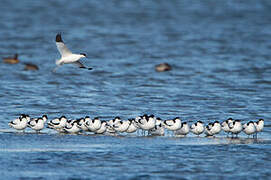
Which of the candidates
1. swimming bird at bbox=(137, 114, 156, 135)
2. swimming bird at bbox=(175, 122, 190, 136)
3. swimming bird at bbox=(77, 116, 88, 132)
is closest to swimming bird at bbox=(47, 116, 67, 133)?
swimming bird at bbox=(77, 116, 88, 132)

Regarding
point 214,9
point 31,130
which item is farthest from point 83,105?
point 214,9

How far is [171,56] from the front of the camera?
122ft

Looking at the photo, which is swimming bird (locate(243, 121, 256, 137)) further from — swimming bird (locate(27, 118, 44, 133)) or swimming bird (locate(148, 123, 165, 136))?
swimming bird (locate(27, 118, 44, 133))

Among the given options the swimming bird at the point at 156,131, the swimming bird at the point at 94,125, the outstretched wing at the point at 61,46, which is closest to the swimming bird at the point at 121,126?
the swimming bird at the point at 94,125

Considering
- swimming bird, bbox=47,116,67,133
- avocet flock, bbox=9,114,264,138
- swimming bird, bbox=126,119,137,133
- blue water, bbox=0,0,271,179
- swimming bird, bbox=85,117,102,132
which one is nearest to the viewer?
blue water, bbox=0,0,271,179

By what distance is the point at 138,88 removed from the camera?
1032 inches

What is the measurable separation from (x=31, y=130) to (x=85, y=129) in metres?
1.65

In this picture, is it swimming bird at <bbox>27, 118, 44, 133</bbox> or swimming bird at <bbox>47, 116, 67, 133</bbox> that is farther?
swimming bird at <bbox>47, 116, 67, 133</bbox>

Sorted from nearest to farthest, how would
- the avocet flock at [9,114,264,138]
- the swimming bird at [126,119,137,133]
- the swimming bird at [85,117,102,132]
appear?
the swimming bird at [85,117,102,132], the avocet flock at [9,114,264,138], the swimming bird at [126,119,137,133]

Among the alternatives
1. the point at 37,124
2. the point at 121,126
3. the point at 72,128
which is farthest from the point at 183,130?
the point at 37,124

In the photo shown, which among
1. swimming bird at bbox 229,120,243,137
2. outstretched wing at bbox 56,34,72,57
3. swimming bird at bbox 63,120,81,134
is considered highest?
outstretched wing at bbox 56,34,72,57

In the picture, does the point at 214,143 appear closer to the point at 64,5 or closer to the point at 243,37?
the point at 243,37

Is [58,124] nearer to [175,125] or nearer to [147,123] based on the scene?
[147,123]

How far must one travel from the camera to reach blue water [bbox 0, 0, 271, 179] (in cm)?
1420
